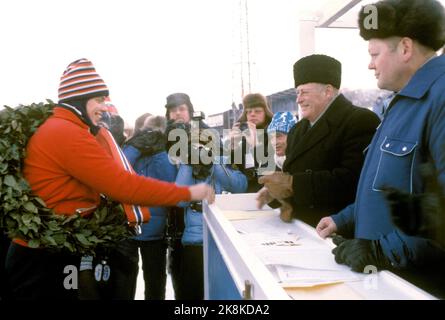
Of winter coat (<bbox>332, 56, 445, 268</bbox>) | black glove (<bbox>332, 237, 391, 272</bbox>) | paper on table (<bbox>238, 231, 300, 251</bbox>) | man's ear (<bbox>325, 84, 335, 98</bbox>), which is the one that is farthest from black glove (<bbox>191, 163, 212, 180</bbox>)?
black glove (<bbox>332, 237, 391, 272</bbox>)

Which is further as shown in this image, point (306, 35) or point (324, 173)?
point (306, 35)

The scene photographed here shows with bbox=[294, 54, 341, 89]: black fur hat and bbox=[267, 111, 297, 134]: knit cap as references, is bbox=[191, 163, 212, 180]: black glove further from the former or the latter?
bbox=[294, 54, 341, 89]: black fur hat

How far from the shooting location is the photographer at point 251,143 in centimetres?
274

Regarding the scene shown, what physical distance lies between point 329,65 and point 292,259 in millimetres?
1177

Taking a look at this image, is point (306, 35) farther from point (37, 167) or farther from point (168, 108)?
point (37, 167)

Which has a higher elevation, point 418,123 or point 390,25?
point 390,25

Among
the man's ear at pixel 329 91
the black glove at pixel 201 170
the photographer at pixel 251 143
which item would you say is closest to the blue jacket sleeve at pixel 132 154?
the black glove at pixel 201 170

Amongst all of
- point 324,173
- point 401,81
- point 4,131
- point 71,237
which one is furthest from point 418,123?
point 4,131

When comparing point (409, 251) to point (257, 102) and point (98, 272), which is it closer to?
point (98, 272)

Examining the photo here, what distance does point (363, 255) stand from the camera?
0.99 metres

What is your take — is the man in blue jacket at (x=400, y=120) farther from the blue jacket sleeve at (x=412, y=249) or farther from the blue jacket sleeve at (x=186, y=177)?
the blue jacket sleeve at (x=186, y=177)

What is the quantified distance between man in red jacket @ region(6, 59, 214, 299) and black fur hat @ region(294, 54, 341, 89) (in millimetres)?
890

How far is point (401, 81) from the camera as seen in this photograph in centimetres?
126

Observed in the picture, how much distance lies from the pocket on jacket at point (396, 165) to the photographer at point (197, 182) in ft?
4.54
